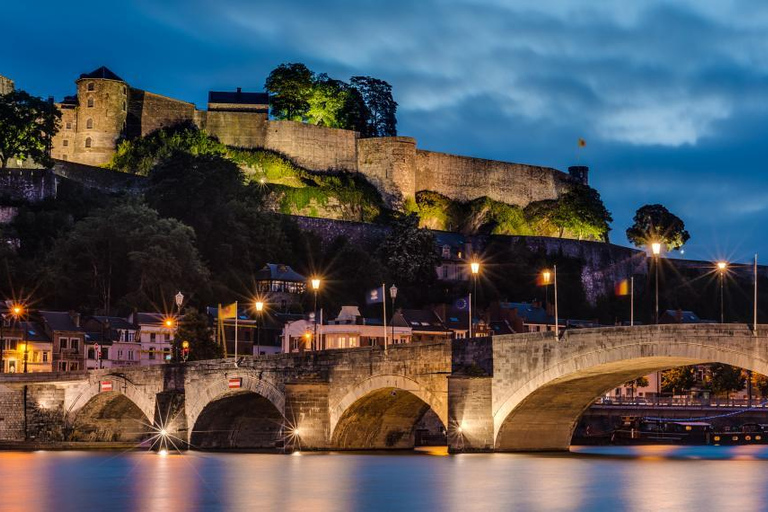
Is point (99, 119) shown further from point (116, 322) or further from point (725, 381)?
point (725, 381)

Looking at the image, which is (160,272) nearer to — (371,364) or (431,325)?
(431,325)

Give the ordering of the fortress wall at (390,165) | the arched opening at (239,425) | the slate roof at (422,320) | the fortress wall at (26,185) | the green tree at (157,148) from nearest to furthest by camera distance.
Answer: the arched opening at (239,425), the slate roof at (422,320), the fortress wall at (26,185), the green tree at (157,148), the fortress wall at (390,165)

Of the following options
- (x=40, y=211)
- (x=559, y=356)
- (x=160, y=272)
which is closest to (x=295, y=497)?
(x=559, y=356)

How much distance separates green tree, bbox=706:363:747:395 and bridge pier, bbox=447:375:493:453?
133 ft

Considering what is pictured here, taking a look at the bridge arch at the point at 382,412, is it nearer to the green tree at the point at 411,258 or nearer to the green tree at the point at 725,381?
the green tree at the point at 725,381

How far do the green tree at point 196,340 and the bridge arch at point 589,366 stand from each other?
2162 centimetres

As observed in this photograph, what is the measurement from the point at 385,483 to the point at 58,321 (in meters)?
40.8

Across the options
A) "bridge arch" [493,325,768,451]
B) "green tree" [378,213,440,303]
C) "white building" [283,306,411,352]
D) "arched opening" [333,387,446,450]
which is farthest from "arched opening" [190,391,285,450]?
"green tree" [378,213,440,303]

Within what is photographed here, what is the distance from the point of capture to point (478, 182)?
10769 cm

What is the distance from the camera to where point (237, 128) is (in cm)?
10100

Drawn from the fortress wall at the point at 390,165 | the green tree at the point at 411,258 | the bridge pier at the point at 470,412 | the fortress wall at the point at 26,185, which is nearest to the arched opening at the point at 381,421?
the bridge pier at the point at 470,412

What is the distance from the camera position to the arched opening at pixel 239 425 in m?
48.9

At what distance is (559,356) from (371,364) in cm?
684

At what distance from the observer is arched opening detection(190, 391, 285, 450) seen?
48906mm
